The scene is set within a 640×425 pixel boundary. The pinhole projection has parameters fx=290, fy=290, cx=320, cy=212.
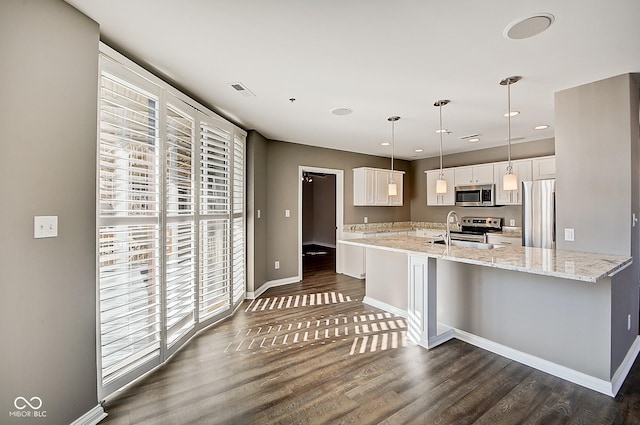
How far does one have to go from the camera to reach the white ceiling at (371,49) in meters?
1.67

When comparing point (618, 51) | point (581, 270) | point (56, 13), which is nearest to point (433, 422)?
point (581, 270)

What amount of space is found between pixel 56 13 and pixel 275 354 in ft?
9.35

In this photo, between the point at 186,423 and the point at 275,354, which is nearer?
the point at 186,423

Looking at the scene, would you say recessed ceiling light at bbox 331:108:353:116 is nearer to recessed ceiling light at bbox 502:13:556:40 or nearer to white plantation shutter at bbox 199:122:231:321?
white plantation shutter at bbox 199:122:231:321

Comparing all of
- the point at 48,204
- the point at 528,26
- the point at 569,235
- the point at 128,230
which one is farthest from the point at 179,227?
the point at 569,235

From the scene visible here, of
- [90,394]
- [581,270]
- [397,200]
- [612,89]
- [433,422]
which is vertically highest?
[612,89]

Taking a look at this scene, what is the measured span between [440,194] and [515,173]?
1.36 m

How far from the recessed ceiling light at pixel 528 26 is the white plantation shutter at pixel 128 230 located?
2.64m

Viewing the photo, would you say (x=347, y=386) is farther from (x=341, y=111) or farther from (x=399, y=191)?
(x=399, y=191)

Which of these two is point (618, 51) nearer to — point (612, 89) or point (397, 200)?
point (612, 89)

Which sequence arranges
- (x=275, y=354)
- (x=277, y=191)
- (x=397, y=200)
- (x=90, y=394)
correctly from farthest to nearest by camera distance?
(x=397, y=200) < (x=277, y=191) < (x=275, y=354) < (x=90, y=394)

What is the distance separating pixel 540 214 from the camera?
132 inches

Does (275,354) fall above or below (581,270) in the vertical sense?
below

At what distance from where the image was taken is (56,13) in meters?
1.61
